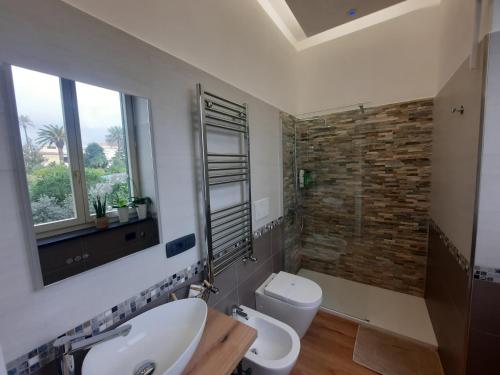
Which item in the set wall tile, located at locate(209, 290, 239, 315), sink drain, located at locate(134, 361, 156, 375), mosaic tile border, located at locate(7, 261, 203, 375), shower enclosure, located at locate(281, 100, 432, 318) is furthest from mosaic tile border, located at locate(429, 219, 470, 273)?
sink drain, located at locate(134, 361, 156, 375)

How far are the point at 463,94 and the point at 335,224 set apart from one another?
66.5 inches

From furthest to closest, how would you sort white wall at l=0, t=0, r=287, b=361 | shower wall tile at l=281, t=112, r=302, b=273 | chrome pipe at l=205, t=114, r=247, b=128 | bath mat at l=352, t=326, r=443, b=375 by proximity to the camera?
shower wall tile at l=281, t=112, r=302, b=273 < bath mat at l=352, t=326, r=443, b=375 < chrome pipe at l=205, t=114, r=247, b=128 < white wall at l=0, t=0, r=287, b=361

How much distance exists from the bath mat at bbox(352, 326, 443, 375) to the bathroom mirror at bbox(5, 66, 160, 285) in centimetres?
192

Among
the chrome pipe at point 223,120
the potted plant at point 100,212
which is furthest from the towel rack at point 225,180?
the potted plant at point 100,212

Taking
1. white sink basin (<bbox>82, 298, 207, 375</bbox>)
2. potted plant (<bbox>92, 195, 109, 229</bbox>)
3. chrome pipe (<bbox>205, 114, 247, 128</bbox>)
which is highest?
chrome pipe (<bbox>205, 114, 247, 128</bbox>)

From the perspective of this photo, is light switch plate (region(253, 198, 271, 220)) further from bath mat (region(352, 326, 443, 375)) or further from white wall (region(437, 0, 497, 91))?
white wall (region(437, 0, 497, 91))

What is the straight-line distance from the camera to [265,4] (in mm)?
1931

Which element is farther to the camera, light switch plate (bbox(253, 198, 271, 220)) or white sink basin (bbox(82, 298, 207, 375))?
light switch plate (bbox(253, 198, 271, 220))

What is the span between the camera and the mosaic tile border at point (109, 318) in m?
0.69

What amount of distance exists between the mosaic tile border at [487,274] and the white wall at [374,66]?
1.68 m

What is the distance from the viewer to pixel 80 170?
0.84 meters

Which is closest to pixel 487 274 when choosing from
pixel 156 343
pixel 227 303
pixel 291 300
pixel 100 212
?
pixel 291 300

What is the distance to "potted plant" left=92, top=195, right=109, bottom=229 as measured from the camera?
2.94ft

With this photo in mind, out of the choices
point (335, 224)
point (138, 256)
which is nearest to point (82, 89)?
point (138, 256)
